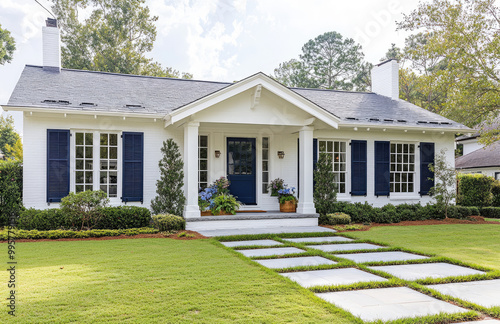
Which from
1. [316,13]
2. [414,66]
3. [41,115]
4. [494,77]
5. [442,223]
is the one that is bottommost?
[442,223]

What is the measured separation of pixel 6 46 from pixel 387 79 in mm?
23382

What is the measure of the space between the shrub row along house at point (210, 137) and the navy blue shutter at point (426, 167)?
4 cm

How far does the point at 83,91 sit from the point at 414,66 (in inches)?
1099

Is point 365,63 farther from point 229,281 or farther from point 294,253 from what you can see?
point 229,281

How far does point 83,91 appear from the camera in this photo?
11.3 metres

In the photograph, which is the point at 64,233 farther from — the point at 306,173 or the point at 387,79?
the point at 387,79

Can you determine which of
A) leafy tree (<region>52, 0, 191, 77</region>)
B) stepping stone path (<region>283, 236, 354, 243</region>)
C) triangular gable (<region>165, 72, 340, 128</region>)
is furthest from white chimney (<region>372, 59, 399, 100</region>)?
leafy tree (<region>52, 0, 191, 77</region>)

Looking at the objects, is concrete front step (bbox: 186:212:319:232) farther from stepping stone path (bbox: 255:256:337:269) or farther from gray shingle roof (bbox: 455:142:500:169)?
gray shingle roof (bbox: 455:142:500:169)

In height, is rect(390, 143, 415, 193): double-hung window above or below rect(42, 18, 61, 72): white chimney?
below

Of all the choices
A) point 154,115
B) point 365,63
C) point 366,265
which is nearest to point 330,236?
point 366,265

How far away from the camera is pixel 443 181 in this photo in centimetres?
1204

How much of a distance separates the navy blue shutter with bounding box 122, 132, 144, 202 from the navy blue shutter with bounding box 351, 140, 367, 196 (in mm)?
6371

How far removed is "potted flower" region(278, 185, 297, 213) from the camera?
11.4m

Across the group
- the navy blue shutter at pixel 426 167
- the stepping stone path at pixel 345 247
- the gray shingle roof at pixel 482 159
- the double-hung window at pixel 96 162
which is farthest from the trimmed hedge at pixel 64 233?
the gray shingle roof at pixel 482 159
